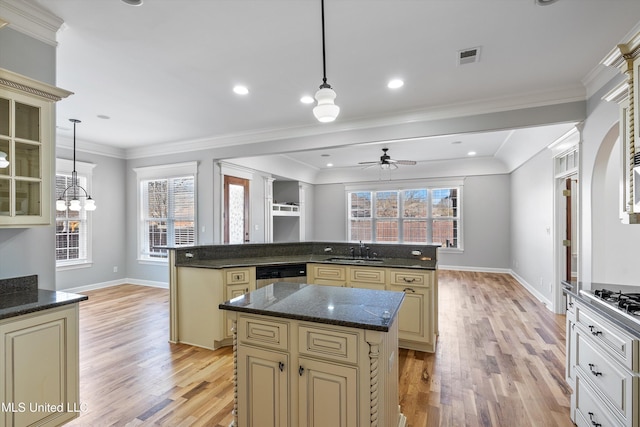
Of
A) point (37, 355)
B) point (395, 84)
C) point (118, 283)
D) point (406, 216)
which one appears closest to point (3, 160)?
point (37, 355)

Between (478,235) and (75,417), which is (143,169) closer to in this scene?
(75,417)

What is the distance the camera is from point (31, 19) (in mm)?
2104

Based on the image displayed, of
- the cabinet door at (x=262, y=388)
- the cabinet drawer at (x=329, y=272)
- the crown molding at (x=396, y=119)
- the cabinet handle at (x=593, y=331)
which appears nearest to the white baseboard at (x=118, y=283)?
the crown molding at (x=396, y=119)

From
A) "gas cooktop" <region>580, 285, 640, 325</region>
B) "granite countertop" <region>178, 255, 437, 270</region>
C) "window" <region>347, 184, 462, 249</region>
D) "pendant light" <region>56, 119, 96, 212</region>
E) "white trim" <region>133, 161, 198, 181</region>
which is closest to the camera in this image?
"gas cooktop" <region>580, 285, 640, 325</region>

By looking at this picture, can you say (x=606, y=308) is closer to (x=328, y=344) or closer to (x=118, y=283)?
(x=328, y=344)

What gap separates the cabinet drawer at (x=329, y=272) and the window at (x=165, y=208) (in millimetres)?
3140

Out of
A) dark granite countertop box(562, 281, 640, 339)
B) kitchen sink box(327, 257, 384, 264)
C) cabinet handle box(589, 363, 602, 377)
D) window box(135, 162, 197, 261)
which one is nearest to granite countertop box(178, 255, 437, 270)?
kitchen sink box(327, 257, 384, 264)

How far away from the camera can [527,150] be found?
5.74 meters

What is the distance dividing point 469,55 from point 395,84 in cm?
77

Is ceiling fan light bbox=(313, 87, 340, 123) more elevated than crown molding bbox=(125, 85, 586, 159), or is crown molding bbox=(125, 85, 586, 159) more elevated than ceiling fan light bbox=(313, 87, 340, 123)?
crown molding bbox=(125, 85, 586, 159)

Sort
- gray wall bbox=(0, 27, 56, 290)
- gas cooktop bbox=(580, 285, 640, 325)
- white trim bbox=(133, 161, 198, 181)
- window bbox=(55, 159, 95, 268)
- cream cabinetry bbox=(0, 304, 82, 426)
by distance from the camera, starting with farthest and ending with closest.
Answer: white trim bbox=(133, 161, 198, 181) < window bbox=(55, 159, 95, 268) < gray wall bbox=(0, 27, 56, 290) < cream cabinetry bbox=(0, 304, 82, 426) < gas cooktop bbox=(580, 285, 640, 325)

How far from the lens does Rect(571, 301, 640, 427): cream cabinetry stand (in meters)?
1.49

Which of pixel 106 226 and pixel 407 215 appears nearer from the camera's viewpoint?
pixel 106 226

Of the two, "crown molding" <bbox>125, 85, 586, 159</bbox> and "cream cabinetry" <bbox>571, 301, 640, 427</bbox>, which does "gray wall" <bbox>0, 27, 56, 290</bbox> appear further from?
"cream cabinetry" <bbox>571, 301, 640, 427</bbox>
